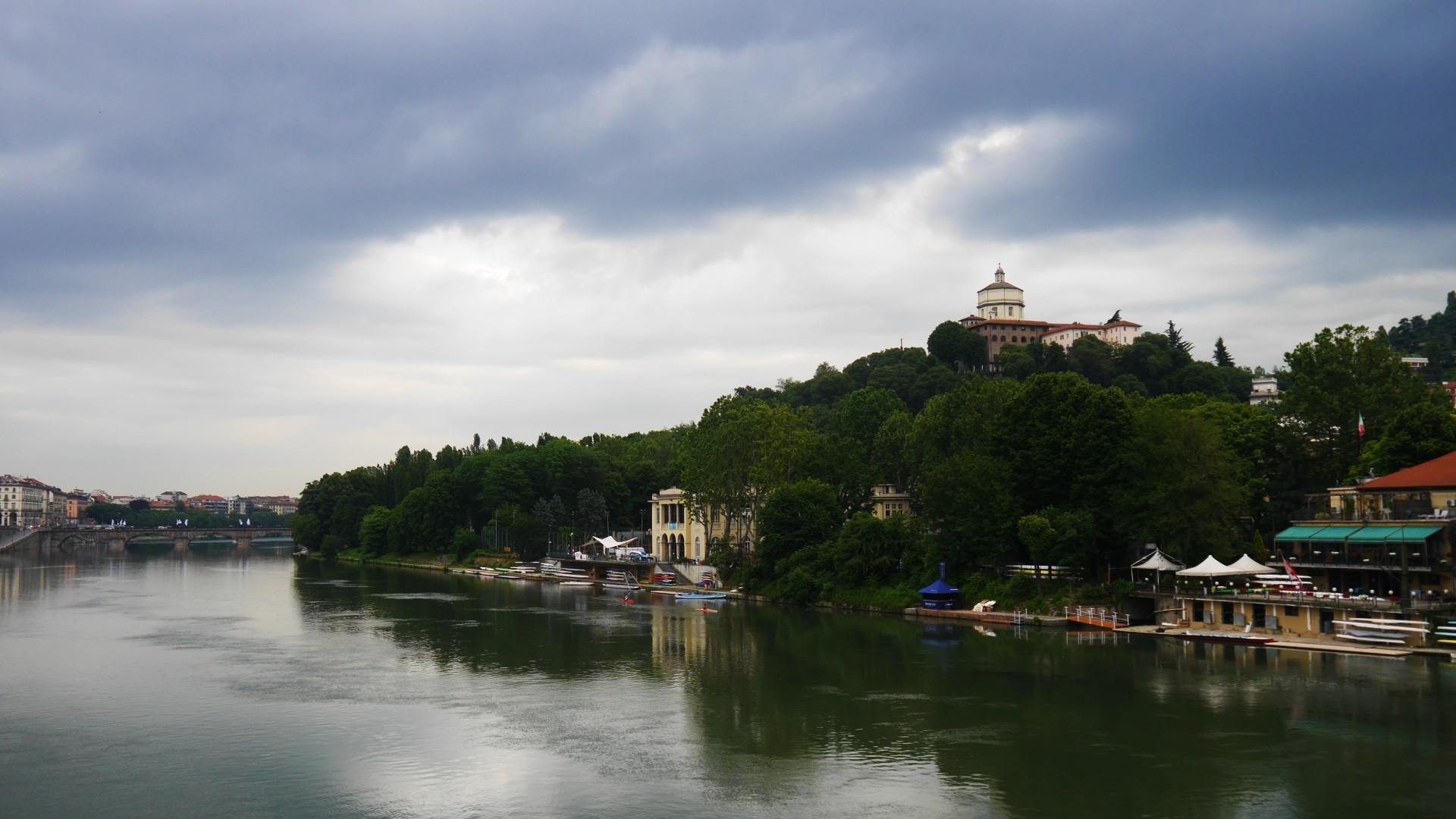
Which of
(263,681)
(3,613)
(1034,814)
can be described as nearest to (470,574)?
(3,613)

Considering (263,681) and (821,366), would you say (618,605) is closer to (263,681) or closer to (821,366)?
(263,681)

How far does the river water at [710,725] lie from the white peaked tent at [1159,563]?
182 inches

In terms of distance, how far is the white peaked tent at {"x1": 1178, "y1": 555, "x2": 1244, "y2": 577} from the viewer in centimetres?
5241

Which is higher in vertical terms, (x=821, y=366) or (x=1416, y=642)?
(x=821, y=366)

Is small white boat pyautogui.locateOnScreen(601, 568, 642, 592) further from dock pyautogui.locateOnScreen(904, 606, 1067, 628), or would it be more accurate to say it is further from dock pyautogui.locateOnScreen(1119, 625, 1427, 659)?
dock pyautogui.locateOnScreen(1119, 625, 1427, 659)

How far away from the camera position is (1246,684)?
3969 centimetres

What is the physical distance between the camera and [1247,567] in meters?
52.1

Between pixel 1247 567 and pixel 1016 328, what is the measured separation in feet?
408

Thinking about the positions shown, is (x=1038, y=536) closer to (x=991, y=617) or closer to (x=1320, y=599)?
(x=991, y=617)

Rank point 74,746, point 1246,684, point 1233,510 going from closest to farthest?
point 74,746 < point 1246,684 < point 1233,510

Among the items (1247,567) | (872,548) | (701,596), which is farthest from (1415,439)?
(701,596)

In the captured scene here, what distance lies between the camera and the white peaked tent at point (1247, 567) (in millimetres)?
51875

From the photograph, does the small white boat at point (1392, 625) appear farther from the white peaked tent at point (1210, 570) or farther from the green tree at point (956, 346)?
the green tree at point (956, 346)

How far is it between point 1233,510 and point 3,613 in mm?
78610
